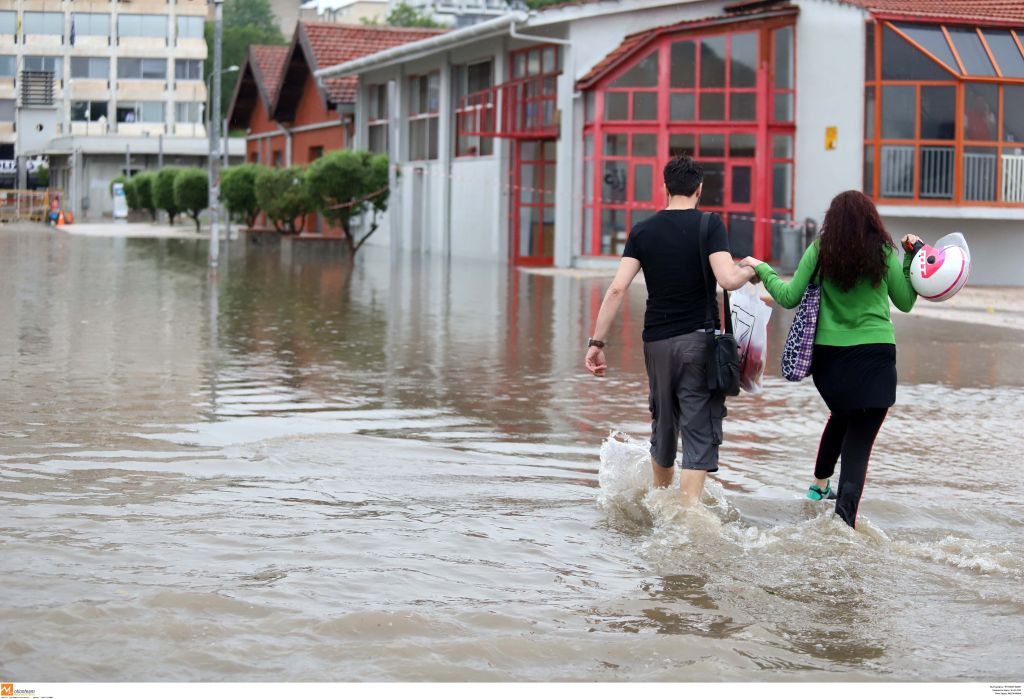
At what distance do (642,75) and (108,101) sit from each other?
50.4 m

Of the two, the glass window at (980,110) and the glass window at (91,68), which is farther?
the glass window at (91,68)

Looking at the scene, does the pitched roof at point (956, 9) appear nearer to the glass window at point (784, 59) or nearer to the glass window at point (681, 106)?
the glass window at point (784, 59)

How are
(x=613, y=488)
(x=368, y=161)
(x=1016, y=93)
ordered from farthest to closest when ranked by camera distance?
(x=368, y=161) < (x=1016, y=93) < (x=613, y=488)

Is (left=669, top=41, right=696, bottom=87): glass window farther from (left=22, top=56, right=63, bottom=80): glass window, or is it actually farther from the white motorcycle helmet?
(left=22, top=56, right=63, bottom=80): glass window

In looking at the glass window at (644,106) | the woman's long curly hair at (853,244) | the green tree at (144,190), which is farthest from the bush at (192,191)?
the woman's long curly hair at (853,244)

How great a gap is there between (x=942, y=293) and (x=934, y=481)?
2.18 m

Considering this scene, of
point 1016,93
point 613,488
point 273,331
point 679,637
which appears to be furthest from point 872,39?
point 679,637

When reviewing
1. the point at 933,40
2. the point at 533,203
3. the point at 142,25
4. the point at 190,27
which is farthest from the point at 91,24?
the point at 933,40

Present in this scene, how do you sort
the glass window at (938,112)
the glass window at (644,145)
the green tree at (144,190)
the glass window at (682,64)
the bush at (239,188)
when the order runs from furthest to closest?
the green tree at (144,190) < the bush at (239,188) < the glass window at (644,145) < the glass window at (682,64) < the glass window at (938,112)

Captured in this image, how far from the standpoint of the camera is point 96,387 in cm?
1177

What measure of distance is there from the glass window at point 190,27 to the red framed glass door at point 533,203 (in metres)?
38.6

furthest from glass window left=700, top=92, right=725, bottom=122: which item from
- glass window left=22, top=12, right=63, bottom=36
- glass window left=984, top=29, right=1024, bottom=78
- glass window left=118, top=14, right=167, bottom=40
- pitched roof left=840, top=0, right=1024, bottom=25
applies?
glass window left=118, top=14, right=167, bottom=40

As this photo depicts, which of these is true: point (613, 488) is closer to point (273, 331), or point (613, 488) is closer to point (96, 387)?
point (96, 387)

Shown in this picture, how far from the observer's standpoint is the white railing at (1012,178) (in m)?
27.8
